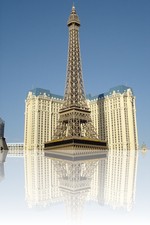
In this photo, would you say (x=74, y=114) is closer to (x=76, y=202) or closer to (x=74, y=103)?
(x=74, y=103)

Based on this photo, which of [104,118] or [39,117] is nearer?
[39,117]

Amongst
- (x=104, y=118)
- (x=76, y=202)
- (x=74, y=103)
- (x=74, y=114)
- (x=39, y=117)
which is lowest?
(x=76, y=202)

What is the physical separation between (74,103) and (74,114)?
5978mm

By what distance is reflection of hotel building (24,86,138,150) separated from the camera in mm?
134250

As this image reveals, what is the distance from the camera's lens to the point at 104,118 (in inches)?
5669

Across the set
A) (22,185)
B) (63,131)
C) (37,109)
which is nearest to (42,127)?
(37,109)

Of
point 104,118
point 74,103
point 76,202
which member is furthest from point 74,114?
point 76,202

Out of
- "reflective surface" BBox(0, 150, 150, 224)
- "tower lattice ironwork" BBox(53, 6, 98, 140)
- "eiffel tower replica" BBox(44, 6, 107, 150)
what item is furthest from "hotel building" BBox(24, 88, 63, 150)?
"reflective surface" BBox(0, 150, 150, 224)

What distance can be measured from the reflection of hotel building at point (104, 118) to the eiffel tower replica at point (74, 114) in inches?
1286

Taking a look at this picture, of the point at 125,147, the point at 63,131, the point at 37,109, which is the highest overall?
the point at 37,109

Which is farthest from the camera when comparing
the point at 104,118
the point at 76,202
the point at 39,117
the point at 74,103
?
the point at 104,118

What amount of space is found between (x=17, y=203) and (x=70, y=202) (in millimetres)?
1942

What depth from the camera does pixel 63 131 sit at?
103062mm

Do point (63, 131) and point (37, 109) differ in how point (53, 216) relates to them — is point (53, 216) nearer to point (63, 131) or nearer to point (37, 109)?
point (63, 131)
